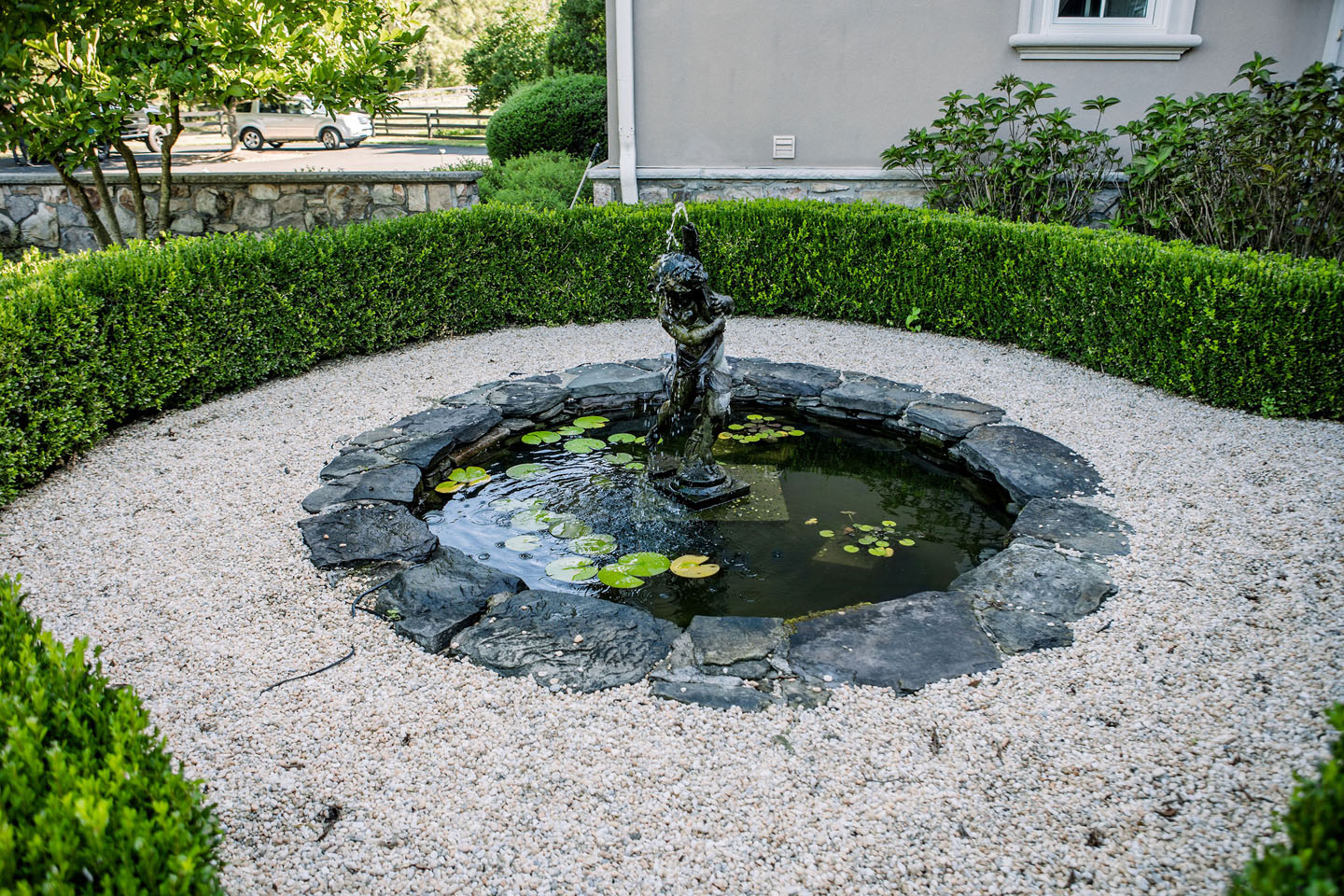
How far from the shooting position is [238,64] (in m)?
7.28

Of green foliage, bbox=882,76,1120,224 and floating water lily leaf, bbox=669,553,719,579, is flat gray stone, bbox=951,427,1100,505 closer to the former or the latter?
floating water lily leaf, bbox=669,553,719,579

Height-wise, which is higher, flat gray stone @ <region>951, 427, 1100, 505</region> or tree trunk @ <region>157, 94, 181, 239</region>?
tree trunk @ <region>157, 94, 181, 239</region>

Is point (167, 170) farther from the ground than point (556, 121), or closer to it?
closer to it

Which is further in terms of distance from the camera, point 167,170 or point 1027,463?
point 167,170

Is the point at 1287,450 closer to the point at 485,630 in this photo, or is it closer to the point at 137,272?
the point at 485,630

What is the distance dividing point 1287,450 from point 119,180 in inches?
428

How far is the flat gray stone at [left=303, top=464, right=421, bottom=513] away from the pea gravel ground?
6.8 inches

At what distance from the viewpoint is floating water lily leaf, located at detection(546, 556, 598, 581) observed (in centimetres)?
404

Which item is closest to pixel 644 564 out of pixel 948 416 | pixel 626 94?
pixel 948 416

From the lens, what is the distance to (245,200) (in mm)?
9242

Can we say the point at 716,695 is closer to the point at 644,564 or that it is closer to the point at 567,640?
the point at 567,640

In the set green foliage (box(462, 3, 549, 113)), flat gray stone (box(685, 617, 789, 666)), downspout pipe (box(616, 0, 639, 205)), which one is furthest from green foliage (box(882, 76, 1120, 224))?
green foliage (box(462, 3, 549, 113))

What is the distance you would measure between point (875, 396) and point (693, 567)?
256 cm

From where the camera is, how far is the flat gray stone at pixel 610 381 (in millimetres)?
6215
